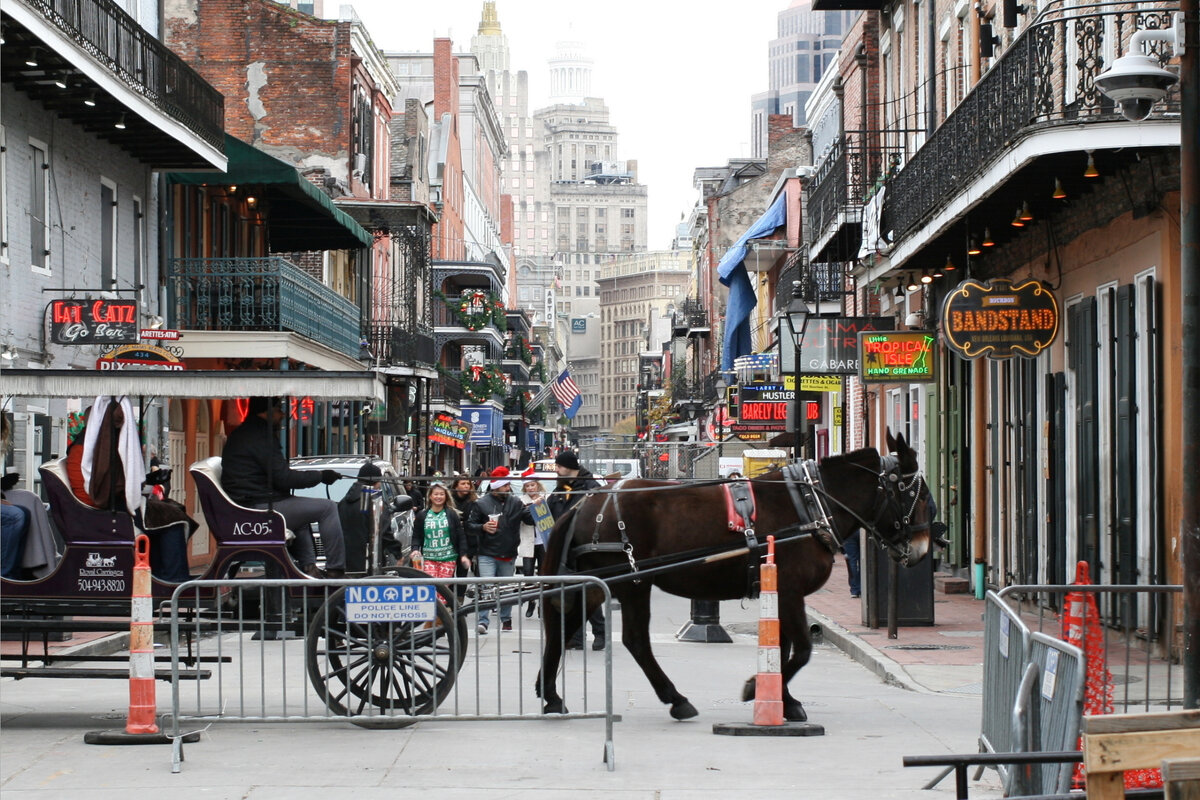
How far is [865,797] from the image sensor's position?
27.5ft

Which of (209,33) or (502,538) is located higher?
(209,33)

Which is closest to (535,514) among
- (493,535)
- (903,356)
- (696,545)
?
(493,535)

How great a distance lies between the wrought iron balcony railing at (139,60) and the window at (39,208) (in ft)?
4.50

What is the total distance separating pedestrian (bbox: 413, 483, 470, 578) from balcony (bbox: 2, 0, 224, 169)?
6212 millimetres

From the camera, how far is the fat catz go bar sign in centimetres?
1689

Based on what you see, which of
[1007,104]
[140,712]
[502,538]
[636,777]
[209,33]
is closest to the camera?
[636,777]

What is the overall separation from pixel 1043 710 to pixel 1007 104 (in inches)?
389

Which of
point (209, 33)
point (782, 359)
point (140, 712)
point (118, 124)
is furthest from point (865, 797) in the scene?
point (209, 33)

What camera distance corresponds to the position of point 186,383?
10930 mm

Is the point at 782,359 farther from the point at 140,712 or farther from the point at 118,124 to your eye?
the point at 140,712

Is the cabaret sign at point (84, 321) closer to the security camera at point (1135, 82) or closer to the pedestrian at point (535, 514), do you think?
the pedestrian at point (535, 514)

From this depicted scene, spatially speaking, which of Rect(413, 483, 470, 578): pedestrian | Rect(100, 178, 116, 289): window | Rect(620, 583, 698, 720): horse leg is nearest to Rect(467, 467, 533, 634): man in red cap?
Rect(413, 483, 470, 578): pedestrian

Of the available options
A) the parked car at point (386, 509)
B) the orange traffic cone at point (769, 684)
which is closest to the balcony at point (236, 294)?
the parked car at point (386, 509)

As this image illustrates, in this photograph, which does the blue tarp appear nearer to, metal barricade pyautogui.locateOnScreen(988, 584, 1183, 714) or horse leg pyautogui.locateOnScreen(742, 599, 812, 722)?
metal barricade pyautogui.locateOnScreen(988, 584, 1183, 714)
